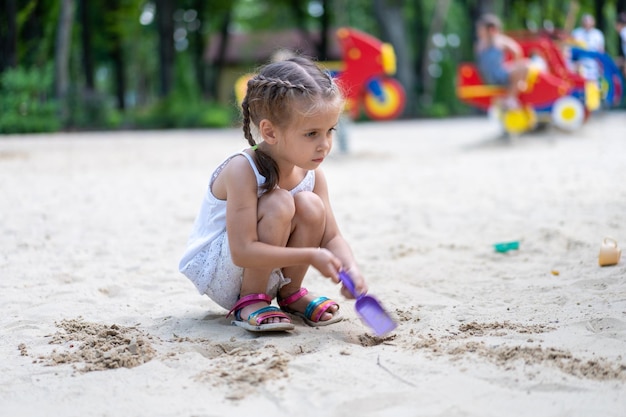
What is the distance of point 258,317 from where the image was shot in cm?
230

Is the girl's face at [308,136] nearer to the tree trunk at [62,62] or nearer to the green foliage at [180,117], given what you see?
the tree trunk at [62,62]

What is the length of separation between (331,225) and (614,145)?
6.62m

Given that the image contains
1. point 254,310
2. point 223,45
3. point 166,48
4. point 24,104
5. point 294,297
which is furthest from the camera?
point 223,45

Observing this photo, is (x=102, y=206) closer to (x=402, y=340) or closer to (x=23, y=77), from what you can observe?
(x=402, y=340)

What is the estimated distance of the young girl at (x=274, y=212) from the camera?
7.17 ft

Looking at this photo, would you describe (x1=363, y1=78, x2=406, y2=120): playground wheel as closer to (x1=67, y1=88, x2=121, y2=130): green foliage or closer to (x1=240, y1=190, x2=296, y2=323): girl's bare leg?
(x1=67, y1=88, x2=121, y2=130): green foliage

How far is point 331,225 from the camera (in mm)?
2465

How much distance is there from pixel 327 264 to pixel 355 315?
0.51m

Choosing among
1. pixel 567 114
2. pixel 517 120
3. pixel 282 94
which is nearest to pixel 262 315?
pixel 282 94

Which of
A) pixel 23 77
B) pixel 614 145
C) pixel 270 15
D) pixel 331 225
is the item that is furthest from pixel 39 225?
pixel 270 15

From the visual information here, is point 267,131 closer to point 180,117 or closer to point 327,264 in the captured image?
point 327,264

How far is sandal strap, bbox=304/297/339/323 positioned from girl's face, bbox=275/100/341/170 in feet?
1.59

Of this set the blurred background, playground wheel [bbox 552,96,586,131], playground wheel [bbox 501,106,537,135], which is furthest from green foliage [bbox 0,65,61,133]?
playground wheel [bbox 552,96,586,131]


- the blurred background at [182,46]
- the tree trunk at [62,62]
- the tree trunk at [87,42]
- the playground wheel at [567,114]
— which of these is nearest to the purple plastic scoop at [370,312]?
the blurred background at [182,46]
